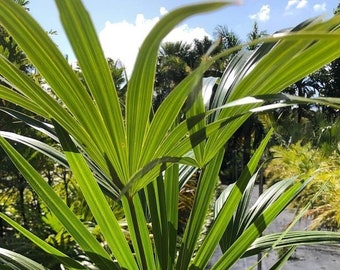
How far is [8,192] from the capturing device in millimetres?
3096

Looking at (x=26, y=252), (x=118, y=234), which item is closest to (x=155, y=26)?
(x=118, y=234)

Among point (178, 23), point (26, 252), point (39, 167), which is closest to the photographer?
point (178, 23)

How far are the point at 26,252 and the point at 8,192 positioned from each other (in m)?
1.08

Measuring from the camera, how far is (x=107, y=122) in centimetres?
56

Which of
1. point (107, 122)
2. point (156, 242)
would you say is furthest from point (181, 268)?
point (107, 122)

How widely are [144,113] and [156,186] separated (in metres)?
0.27

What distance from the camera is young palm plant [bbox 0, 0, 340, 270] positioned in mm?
473

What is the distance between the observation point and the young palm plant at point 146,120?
47 centimetres

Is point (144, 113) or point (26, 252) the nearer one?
point (144, 113)

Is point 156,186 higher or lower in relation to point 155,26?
lower

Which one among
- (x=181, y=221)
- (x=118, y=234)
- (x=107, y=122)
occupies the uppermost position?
(x=107, y=122)

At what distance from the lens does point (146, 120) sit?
22.1 inches

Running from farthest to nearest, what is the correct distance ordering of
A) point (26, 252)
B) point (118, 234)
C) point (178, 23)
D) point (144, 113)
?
point (26, 252)
point (118, 234)
point (144, 113)
point (178, 23)

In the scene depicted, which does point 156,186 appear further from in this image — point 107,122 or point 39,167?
point 39,167
